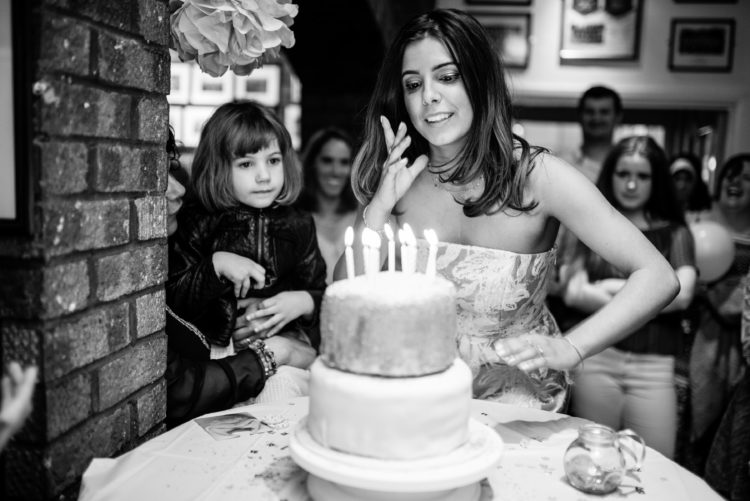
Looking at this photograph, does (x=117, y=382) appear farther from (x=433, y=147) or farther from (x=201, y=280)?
(x=433, y=147)

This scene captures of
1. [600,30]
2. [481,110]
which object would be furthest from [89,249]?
[600,30]

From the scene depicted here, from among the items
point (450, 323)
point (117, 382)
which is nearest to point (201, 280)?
point (117, 382)

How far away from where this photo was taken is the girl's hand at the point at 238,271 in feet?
6.58

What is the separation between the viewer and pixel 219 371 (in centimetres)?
173

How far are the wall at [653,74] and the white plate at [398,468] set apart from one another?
5.26 metres

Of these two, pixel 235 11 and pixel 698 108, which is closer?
pixel 235 11

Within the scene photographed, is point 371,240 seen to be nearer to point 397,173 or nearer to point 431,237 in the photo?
point 431,237

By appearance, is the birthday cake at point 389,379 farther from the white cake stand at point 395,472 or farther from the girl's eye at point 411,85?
the girl's eye at point 411,85

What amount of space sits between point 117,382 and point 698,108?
234 inches

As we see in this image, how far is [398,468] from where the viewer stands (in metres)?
1.02

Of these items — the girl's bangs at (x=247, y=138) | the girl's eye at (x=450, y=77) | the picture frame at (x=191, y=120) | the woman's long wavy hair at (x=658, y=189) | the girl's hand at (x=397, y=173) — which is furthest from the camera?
the picture frame at (x=191, y=120)

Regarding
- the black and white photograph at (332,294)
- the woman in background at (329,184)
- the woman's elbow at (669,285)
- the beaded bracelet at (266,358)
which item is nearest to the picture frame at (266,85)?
A: the woman in background at (329,184)

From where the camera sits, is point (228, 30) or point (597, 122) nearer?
point (228, 30)

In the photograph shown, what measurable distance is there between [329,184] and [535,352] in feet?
7.66
